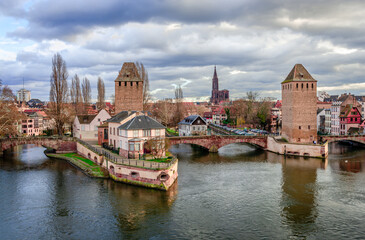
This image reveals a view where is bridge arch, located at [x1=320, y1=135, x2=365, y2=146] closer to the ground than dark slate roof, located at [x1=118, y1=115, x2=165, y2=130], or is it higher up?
closer to the ground

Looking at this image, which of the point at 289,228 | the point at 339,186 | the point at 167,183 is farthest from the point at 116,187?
the point at 339,186

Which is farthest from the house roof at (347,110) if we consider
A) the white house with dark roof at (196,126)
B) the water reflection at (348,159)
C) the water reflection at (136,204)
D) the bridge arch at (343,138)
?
the water reflection at (136,204)

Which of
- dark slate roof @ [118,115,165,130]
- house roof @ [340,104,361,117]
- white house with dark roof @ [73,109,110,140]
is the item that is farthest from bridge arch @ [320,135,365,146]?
white house with dark roof @ [73,109,110,140]

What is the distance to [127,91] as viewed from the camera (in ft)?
217

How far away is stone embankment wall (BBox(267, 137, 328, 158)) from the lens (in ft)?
193

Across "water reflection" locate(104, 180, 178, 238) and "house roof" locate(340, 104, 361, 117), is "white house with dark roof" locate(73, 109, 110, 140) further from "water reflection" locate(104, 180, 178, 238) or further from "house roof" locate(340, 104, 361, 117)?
"house roof" locate(340, 104, 361, 117)

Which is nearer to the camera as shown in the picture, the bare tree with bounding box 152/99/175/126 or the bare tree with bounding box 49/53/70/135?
the bare tree with bounding box 49/53/70/135

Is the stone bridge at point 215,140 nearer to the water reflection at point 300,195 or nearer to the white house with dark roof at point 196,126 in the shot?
the white house with dark roof at point 196,126

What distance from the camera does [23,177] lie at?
4381 cm

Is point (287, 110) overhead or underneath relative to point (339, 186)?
overhead

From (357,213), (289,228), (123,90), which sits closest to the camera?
(289,228)

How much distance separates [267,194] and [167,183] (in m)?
12.0

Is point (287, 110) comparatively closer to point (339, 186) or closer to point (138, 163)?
point (339, 186)

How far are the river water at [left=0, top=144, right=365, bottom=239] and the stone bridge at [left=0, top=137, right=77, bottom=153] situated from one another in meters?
11.6
